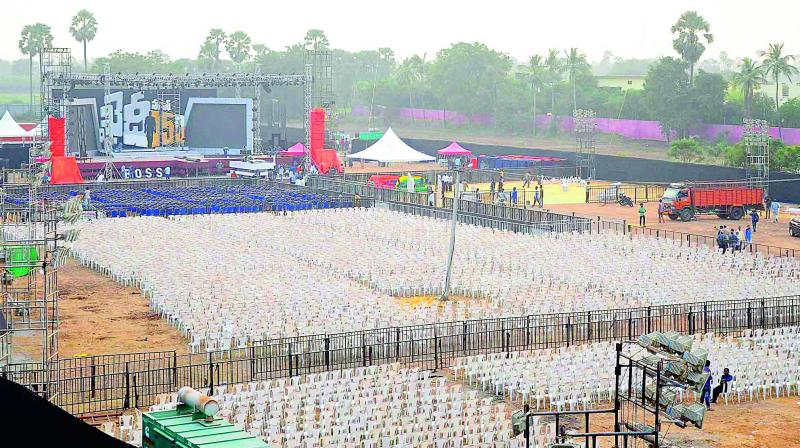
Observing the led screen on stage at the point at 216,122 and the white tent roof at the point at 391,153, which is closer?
the white tent roof at the point at 391,153

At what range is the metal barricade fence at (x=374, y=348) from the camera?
2545cm

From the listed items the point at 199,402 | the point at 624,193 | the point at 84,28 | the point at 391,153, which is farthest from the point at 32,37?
the point at 199,402

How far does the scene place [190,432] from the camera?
15227mm

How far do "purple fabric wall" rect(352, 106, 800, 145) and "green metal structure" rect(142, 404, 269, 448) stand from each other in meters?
78.8

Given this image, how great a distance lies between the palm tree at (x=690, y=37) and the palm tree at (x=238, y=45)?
65.6 metres

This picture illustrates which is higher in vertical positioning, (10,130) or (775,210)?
(10,130)

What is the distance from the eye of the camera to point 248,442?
14.8 metres

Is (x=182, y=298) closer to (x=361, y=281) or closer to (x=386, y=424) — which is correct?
(x=361, y=281)

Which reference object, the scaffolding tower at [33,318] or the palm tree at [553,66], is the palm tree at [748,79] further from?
the scaffolding tower at [33,318]

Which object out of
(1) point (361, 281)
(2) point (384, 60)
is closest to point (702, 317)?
(1) point (361, 281)

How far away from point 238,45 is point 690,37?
221 ft

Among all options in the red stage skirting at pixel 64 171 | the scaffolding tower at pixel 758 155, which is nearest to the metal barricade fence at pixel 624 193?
the scaffolding tower at pixel 758 155

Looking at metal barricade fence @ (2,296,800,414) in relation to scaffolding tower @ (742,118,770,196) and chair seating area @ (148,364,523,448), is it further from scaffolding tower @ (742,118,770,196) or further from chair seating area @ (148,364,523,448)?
scaffolding tower @ (742,118,770,196)

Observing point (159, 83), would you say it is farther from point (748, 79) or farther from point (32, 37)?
point (32, 37)
